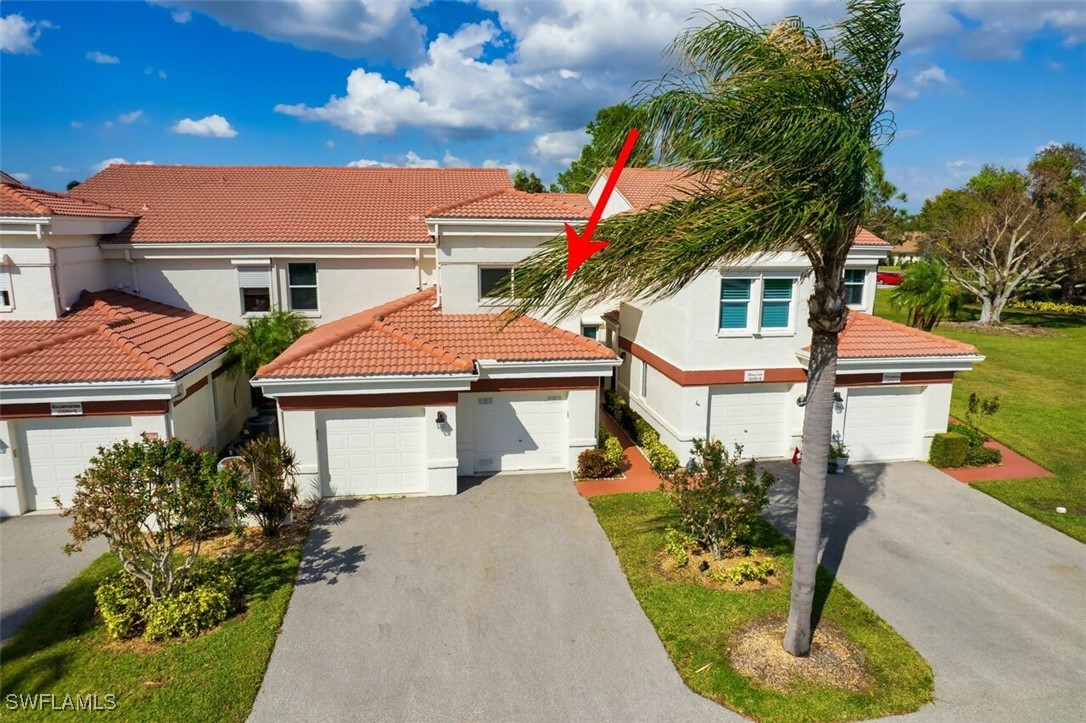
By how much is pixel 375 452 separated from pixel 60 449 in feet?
21.8

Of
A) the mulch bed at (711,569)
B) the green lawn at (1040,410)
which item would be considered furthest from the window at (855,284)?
the mulch bed at (711,569)

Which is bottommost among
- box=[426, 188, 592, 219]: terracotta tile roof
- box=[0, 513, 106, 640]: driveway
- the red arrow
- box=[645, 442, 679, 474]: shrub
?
box=[0, 513, 106, 640]: driveway

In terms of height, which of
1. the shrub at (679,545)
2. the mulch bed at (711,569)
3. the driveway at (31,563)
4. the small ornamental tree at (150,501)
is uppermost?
the small ornamental tree at (150,501)

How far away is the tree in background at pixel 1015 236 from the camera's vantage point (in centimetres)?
4162

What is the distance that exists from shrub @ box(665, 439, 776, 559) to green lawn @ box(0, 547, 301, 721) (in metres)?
7.14

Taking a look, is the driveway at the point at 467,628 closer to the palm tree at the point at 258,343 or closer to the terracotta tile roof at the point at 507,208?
the palm tree at the point at 258,343

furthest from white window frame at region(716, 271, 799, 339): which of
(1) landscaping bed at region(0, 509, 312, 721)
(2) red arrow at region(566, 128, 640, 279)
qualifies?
(1) landscaping bed at region(0, 509, 312, 721)

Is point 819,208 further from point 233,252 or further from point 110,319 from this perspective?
point 233,252

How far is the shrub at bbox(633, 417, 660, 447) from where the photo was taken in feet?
57.5

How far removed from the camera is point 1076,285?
5309 cm

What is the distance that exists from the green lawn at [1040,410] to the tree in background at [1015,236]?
4.76 m

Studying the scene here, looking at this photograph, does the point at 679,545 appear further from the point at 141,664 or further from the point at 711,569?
the point at 141,664

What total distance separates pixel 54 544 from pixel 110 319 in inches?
231

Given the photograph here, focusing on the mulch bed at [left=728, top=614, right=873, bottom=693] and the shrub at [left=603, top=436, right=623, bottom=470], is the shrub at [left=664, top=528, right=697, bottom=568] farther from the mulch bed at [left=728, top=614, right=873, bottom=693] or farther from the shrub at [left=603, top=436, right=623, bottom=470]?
the shrub at [left=603, top=436, right=623, bottom=470]
